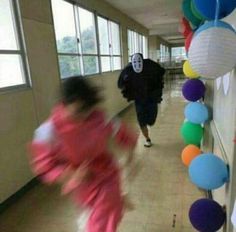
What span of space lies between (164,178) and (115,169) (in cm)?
177

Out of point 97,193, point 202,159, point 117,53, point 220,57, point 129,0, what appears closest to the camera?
point 220,57

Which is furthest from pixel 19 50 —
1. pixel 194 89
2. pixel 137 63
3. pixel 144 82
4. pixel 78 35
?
pixel 194 89

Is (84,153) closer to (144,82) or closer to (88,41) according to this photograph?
(144,82)

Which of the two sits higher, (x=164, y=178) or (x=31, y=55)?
(x=31, y=55)

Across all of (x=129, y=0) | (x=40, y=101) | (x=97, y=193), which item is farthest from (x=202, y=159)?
(x=129, y=0)

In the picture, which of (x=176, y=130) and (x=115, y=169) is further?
(x=176, y=130)

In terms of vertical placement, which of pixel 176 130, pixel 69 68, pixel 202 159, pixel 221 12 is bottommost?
pixel 176 130

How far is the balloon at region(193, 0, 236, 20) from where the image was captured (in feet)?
3.44

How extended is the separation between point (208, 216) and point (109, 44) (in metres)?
5.37

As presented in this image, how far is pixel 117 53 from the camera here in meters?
6.75

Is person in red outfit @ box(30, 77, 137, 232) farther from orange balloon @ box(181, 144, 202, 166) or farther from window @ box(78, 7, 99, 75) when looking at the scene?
window @ box(78, 7, 99, 75)

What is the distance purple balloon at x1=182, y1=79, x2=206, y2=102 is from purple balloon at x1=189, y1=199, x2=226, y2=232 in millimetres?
1273

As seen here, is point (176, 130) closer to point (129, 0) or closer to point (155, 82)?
point (155, 82)

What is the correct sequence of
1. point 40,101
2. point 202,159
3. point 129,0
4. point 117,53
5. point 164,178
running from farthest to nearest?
1. point 117,53
2. point 129,0
3. point 40,101
4. point 164,178
5. point 202,159
